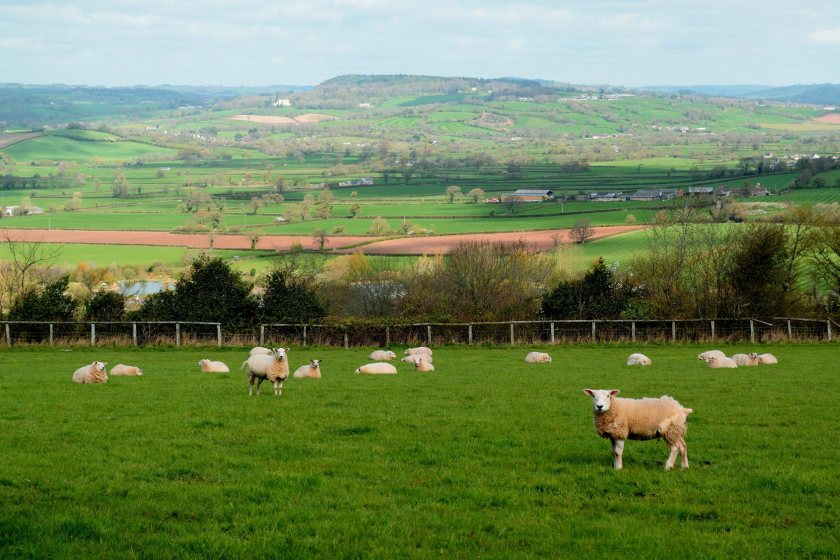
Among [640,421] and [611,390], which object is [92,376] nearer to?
[611,390]

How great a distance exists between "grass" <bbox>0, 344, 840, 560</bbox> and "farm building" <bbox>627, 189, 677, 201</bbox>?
11709 centimetres

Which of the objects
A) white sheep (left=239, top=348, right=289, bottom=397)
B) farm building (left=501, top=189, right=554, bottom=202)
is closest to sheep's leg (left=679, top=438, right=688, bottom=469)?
white sheep (left=239, top=348, right=289, bottom=397)

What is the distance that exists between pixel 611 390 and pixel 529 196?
135 meters

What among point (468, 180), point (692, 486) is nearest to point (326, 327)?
point (692, 486)

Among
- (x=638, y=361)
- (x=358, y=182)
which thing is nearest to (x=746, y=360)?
(x=638, y=361)

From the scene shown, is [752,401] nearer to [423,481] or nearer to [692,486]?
[692,486]

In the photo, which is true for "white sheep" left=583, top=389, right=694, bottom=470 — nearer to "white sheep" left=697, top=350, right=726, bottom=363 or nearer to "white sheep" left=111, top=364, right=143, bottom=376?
"white sheep" left=697, top=350, right=726, bottom=363

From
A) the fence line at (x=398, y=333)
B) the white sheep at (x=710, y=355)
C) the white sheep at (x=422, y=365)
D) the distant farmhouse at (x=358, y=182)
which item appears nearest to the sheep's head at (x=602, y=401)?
the white sheep at (x=422, y=365)

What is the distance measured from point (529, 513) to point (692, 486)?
245cm

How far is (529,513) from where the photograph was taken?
1044 centimetres

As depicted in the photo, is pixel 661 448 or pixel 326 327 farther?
pixel 326 327

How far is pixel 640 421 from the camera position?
41.2ft

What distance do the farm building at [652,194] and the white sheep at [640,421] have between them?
402 ft

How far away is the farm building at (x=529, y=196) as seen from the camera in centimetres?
14390
